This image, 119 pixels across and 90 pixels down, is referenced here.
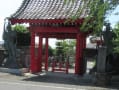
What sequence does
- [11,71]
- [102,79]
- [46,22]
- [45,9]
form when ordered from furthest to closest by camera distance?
[11,71] < [45,9] < [46,22] < [102,79]

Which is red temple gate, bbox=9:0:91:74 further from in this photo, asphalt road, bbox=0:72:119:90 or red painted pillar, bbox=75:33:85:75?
asphalt road, bbox=0:72:119:90

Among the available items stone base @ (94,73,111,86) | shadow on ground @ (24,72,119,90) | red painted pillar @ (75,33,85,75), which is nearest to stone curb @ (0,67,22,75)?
shadow on ground @ (24,72,119,90)

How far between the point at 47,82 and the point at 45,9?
5319 mm

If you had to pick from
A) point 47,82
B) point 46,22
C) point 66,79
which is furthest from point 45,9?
point 47,82

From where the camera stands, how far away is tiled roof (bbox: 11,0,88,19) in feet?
69.1

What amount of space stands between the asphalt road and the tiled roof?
3.39 m

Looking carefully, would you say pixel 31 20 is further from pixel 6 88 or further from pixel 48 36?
pixel 6 88

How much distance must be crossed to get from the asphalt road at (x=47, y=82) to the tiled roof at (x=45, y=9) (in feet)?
11.1

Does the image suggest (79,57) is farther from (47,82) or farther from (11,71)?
(11,71)

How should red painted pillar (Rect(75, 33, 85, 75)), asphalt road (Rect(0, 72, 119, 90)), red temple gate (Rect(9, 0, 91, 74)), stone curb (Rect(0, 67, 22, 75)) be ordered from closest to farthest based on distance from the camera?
asphalt road (Rect(0, 72, 119, 90))
red temple gate (Rect(9, 0, 91, 74))
red painted pillar (Rect(75, 33, 85, 75))
stone curb (Rect(0, 67, 22, 75))

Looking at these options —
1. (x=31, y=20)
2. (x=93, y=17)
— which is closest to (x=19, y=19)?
(x=31, y=20)

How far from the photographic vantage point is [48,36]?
961 inches

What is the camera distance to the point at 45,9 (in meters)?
22.5

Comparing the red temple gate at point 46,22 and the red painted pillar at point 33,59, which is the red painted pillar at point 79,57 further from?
the red painted pillar at point 33,59
